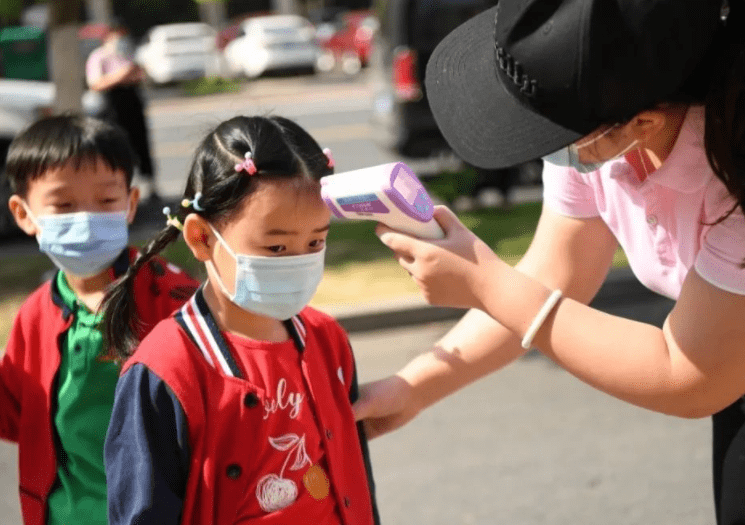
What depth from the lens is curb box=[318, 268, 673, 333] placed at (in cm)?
588

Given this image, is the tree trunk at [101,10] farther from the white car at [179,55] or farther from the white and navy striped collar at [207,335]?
the white and navy striped collar at [207,335]

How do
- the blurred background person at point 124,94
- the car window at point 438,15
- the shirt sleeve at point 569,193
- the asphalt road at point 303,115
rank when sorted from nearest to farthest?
1. the shirt sleeve at point 569,193
2. the car window at point 438,15
3. the blurred background person at point 124,94
4. the asphalt road at point 303,115

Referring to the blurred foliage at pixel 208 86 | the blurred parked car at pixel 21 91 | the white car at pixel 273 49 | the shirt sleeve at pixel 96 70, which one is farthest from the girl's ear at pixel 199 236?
the white car at pixel 273 49

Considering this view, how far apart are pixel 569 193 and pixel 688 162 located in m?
0.46

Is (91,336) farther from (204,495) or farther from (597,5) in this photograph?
(597,5)

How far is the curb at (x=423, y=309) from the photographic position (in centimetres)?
588

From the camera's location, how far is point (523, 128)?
1685mm

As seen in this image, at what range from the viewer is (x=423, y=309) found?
19.8 ft

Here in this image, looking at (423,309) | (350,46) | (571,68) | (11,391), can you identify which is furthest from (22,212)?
(350,46)

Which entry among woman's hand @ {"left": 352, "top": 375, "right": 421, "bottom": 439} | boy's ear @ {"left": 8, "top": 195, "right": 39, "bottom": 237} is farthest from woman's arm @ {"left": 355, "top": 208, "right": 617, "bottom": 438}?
boy's ear @ {"left": 8, "top": 195, "right": 39, "bottom": 237}

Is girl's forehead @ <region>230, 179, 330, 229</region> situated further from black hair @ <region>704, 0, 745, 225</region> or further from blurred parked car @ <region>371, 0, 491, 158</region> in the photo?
blurred parked car @ <region>371, 0, 491, 158</region>

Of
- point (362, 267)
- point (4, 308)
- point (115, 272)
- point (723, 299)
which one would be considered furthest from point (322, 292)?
point (723, 299)

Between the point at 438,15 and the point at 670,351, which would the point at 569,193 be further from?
the point at 438,15

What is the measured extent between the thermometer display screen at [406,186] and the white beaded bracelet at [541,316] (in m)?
0.31
